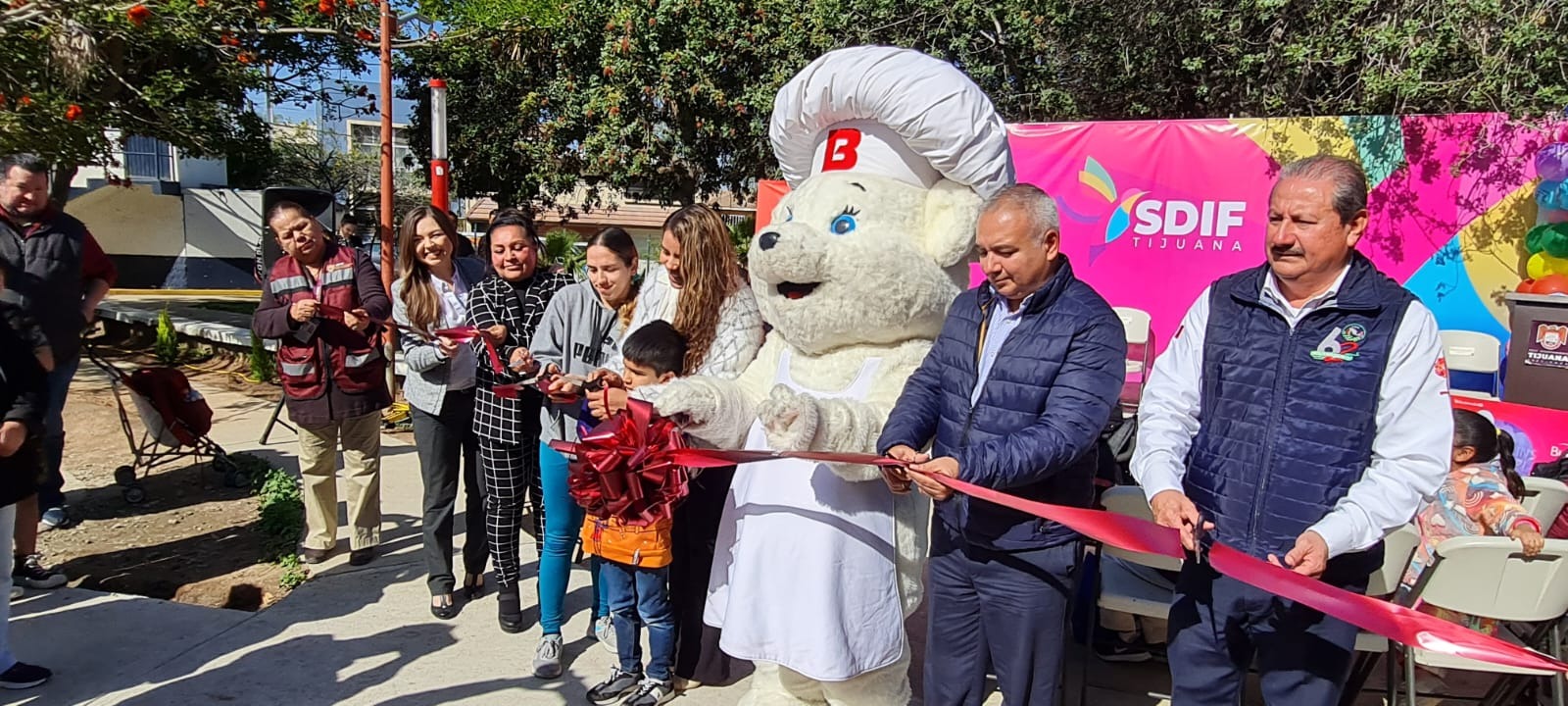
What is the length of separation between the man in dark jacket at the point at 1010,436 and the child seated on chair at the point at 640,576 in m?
0.92

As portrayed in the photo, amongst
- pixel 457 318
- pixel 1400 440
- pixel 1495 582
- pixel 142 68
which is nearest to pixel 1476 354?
pixel 1495 582

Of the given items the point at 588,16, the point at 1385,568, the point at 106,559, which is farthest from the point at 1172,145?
the point at 588,16

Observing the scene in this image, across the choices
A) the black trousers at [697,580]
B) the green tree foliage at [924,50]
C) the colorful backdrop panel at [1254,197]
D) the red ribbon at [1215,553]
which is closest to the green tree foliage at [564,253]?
the green tree foliage at [924,50]

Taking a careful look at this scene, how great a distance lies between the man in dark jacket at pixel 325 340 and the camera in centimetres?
408

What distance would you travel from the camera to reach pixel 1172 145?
6.99 meters

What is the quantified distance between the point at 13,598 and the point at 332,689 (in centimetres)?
185

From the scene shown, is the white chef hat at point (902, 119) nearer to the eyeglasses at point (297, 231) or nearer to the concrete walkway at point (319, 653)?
the concrete walkway at point (319, 653)

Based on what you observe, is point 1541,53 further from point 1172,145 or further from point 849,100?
point 849,100

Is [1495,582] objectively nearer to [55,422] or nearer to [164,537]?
[164,537]

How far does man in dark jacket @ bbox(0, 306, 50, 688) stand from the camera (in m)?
2.96

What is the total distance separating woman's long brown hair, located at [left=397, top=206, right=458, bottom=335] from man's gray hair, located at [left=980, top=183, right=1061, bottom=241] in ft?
8.56

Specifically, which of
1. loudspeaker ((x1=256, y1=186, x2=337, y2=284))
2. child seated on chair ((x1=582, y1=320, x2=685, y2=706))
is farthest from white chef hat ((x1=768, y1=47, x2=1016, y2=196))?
loudspeaker ((x1=256, y1=186, x2=337, y2=284))

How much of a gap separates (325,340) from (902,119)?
115 inches

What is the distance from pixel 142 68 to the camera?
30.1 ft
